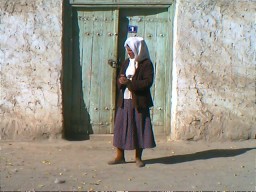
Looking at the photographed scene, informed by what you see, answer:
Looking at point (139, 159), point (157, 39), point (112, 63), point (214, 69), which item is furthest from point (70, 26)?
point (139, 159)

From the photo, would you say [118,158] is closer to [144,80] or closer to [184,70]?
[144,80]

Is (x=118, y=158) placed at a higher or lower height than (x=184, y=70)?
lower

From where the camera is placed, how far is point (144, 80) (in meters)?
6.14

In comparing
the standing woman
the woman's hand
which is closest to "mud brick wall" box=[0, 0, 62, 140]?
the standing woman

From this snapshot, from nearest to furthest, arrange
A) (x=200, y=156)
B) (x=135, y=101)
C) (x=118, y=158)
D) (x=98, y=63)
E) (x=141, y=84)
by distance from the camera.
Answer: (x=141, y=84)
(x=135, y=101)
(x=118, y=158)
(x=200, y=156)
(x=98, y=63)

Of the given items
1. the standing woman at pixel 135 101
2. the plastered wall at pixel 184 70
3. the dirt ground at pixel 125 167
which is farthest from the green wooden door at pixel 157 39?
the standing woman at pixel 135 101

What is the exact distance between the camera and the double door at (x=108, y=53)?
7625mm

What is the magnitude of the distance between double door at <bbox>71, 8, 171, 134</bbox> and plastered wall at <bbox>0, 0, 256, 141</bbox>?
0.21m

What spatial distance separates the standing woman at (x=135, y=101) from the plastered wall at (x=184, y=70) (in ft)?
4.56

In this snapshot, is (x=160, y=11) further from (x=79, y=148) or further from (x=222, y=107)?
(x=79, y=148)

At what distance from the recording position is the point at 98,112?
7.79 meters

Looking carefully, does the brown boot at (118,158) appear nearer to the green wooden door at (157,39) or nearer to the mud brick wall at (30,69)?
the mud brick wall at (30,69)

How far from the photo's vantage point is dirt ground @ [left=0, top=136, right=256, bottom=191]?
5.74 meters

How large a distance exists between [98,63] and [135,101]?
165 centimetres
